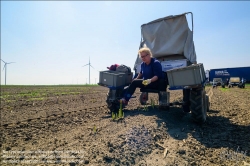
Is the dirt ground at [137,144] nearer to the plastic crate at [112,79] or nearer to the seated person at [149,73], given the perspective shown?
the seated person at [149,73]

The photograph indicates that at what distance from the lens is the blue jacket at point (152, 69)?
5.41 meters

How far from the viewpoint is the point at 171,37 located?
6836 millimetres

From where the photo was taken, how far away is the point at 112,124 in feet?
15.0

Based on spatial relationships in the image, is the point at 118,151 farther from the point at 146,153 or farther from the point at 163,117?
the point at 163,117

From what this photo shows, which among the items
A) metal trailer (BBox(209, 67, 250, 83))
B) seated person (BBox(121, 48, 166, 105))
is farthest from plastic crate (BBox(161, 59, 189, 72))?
metal trailer (BBox(209, 67, 250, 83))

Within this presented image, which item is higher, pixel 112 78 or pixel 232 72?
pixel 232 72

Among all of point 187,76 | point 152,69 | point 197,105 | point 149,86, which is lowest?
point 197,105

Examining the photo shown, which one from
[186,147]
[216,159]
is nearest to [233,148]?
[216,159]

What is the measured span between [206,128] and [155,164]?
2.19m

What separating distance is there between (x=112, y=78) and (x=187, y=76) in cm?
250

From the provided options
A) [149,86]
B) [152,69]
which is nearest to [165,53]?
[152,69]

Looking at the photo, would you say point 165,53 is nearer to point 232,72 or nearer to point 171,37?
point 171,37

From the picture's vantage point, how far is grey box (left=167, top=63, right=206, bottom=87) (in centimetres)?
425

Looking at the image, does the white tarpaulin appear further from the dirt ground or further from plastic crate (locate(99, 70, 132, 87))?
the dirt ground
